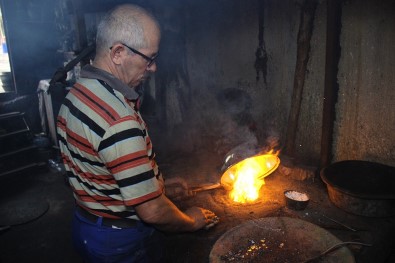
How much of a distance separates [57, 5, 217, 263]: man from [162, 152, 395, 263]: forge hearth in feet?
3.97

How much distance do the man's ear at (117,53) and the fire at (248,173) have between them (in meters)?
2.76

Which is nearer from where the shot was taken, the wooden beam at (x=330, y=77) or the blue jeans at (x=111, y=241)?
the blue jeans at (x=111, y=241)

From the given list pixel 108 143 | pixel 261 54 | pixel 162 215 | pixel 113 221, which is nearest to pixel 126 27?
pixel 108 143

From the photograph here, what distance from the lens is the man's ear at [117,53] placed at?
240cm

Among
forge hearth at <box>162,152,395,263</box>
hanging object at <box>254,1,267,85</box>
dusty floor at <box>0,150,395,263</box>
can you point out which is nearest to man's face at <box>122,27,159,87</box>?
forge hearth at <box>162,152,395,263</box>

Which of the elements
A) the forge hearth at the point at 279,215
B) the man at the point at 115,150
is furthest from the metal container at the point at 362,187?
the man at the point at 115,150

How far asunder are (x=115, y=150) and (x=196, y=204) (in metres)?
3.18

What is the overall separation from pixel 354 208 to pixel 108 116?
12.9ft

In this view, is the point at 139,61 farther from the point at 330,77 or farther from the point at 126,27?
the point at 330,77

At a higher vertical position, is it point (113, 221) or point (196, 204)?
point (113, 221)

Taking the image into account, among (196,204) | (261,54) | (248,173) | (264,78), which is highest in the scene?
(261,54)

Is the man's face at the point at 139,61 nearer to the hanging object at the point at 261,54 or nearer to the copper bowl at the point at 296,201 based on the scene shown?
the copper bowl at the point at 296,201

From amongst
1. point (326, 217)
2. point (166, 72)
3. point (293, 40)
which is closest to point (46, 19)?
point (166, 72)

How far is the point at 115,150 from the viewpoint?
2107 mm
